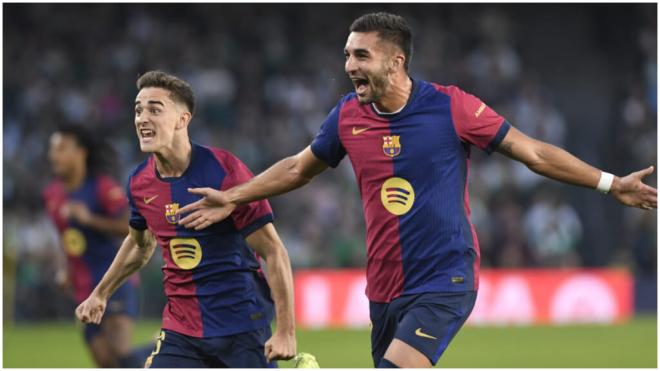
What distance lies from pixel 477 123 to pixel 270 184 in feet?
3.53

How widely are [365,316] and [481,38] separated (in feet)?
23.9

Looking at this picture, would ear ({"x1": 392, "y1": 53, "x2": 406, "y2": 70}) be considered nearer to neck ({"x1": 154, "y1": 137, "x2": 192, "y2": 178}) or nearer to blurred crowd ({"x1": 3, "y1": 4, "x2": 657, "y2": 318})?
neck ({"x1": 154, "y1": 137, "x2": 192, "y2": 178})

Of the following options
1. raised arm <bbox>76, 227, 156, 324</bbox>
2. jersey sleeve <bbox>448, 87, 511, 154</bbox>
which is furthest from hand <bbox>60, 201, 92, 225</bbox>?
jersey sleeve <bbox>448, 87, 511, 154</bbox>

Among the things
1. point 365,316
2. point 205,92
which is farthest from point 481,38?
point 365,316

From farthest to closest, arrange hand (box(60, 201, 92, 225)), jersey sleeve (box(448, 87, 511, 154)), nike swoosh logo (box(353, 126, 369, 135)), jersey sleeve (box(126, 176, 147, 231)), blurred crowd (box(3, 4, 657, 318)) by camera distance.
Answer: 1. blurred crowd (box(3, 4, 657, 318))
2. hand (box(60, 201, 92, 225))
3. jersey sleeve (box(126, 176, 147, 231))
4. nike swoosh logo (box(353, 126, 369, 135))
5. jersey sleeve (box(448, 87, 511, 154))

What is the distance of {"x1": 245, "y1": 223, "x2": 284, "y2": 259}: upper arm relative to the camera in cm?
606

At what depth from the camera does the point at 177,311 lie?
6.29 m

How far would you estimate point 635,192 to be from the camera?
5.51m

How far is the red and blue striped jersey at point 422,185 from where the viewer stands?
5.80 meters

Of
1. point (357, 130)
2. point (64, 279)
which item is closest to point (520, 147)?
point (357, 130)

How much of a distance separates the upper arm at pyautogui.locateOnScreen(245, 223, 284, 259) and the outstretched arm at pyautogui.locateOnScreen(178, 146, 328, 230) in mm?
198

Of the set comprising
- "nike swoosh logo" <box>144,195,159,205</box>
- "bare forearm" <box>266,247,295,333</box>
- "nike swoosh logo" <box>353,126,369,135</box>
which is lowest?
"bare forearm" <box>266,247,295,333</box>

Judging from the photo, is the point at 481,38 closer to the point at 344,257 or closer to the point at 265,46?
the point at 265,46

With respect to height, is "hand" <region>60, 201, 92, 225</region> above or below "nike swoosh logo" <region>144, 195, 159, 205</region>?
below
